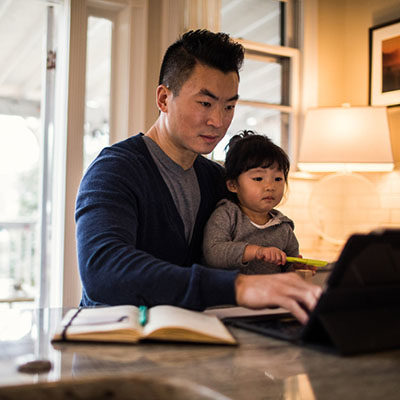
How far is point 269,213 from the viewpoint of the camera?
2297 mm

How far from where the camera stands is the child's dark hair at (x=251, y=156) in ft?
7.05

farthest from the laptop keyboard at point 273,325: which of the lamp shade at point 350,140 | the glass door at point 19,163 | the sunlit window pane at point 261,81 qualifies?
the glass door at point 19,163

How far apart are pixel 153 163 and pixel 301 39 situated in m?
2.56

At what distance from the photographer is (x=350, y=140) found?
3469mm

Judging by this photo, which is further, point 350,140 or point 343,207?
point 343,207

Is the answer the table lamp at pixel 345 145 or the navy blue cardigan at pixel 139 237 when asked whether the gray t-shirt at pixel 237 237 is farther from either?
the table lamp at pixel 345 145

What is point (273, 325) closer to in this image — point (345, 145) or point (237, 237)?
point (237, 237)

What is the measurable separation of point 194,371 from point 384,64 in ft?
11.7

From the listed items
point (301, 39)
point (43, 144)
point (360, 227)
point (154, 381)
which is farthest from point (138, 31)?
point (154, 381)

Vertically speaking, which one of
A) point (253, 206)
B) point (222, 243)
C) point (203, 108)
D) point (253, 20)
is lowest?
point (222, 243)

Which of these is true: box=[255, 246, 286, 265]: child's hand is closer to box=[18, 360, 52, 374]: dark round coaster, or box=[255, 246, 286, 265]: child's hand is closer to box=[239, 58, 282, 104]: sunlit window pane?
box=[18, 360, 52, 374]: dark round coaster

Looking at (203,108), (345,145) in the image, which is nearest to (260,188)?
(203,108)

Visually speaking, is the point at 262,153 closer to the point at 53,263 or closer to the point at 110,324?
the point at 110,324

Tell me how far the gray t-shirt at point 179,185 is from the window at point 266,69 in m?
1.84
